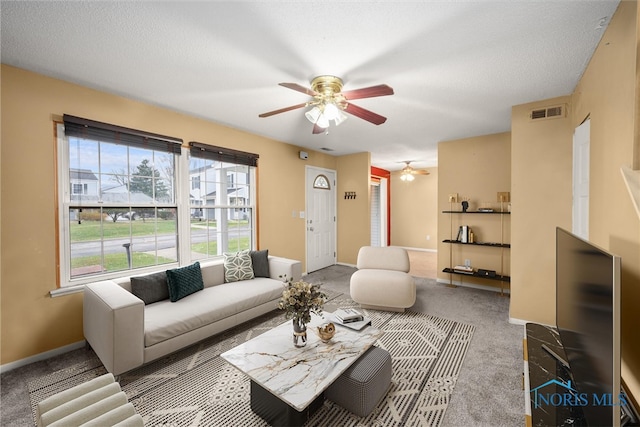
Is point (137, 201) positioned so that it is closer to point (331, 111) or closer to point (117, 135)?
point (117, 135)

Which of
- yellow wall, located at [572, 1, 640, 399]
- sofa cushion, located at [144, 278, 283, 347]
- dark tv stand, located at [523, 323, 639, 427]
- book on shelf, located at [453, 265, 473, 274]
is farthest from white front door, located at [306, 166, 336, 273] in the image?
yellow wall, located at [572, 1, 640, 399]

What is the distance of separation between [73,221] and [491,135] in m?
5.75

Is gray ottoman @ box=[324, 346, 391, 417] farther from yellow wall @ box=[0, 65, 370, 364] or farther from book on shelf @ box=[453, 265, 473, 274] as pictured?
book on shelf @ box=[453, 265, 473, 274]

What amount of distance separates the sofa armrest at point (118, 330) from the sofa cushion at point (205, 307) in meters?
0.11

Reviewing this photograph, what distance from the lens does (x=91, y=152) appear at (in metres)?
2.71

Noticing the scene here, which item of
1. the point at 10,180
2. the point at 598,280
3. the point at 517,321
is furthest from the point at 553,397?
the point at 10,180

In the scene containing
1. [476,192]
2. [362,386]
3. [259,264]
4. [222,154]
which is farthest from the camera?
[476,192]

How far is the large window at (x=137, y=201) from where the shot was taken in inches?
101

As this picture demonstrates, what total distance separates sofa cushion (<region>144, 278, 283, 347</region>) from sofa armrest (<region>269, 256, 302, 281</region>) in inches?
6.3

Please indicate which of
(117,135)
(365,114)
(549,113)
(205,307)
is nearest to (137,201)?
(117,135)

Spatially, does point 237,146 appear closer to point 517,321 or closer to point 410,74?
point 410,74

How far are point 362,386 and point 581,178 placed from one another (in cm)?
281

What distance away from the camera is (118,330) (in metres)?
1.98

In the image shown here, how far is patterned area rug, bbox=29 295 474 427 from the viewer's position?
5.62ft
